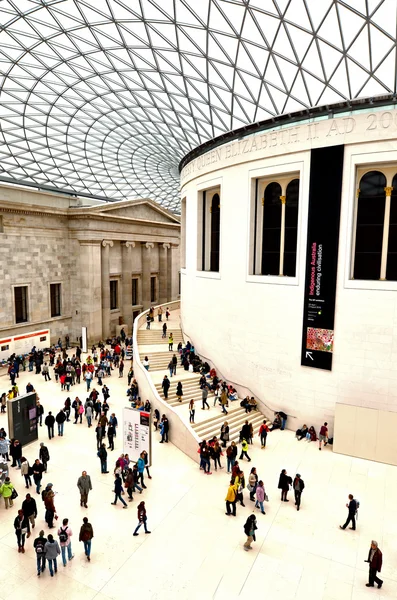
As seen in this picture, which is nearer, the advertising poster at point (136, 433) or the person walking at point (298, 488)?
the person walking at point (298, 488)

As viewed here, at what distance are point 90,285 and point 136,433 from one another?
79.5 feet

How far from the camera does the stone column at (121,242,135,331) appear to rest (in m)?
42.2

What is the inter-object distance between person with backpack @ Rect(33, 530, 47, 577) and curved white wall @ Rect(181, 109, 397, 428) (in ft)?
42.8

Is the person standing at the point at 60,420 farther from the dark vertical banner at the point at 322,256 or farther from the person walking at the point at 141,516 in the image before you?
the dark vertical banner at the point at 322,256

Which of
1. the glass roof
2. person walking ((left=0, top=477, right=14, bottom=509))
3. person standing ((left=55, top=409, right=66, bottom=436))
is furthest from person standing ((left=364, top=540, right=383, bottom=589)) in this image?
the glass roof

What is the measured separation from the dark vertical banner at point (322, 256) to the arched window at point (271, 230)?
2742mm

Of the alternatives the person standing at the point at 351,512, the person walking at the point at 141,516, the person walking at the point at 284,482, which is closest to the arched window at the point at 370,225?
the person walking at the point at 284,482

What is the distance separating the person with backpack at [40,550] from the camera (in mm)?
9430

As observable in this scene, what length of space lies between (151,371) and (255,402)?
7345 mm

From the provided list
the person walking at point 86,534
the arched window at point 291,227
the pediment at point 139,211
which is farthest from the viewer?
Result: the pediment at point 139,211

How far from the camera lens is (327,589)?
31.2ft

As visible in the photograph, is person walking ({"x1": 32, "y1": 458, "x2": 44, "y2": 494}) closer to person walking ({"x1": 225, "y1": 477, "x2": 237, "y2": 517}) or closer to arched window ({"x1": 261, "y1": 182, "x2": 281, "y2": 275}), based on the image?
person walking ({"x1": 225, "y1": 477, "x2": 237, "y2": 517})

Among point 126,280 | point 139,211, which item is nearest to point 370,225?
point 126,280

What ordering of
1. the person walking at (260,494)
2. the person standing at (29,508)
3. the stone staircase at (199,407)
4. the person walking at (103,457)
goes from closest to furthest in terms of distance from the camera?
the person standing at (29,508), the person walking at (260,494), the person walking at (103,457), the stone staircase at (199,407)
